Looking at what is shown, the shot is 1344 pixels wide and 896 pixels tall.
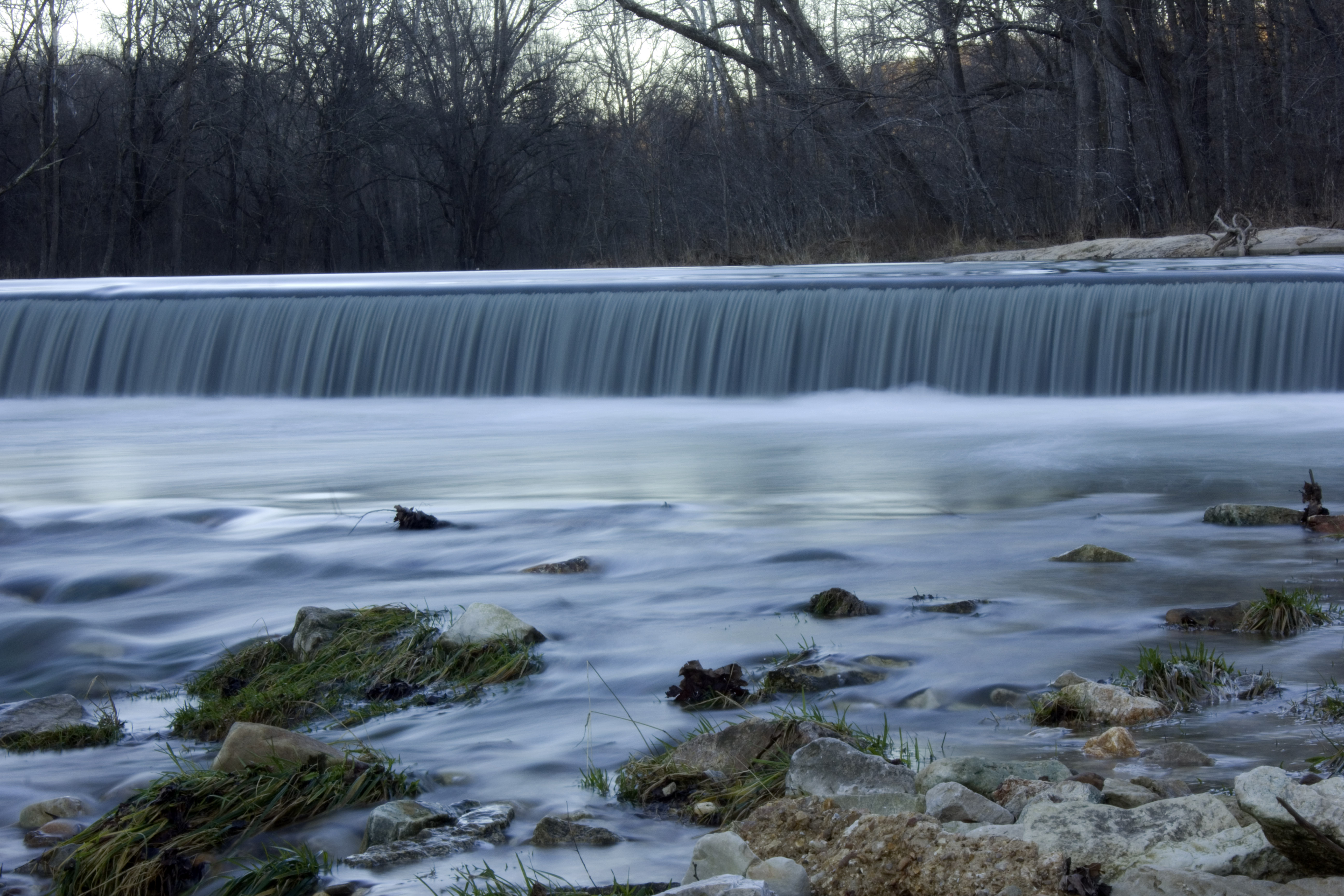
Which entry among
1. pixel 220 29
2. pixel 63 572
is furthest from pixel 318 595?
pixel 220 29

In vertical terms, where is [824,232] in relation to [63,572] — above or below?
above

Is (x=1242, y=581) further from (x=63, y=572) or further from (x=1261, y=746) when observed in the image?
(x=63, y=572)

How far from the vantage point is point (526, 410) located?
39.0ft

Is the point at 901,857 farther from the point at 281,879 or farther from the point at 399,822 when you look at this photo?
the point at 281,879

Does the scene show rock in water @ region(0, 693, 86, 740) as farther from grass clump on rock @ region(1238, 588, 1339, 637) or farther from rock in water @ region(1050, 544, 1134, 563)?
rock in water @ region(1050, 544, 1134, 563)

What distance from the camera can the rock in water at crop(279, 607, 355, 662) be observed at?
4199mm

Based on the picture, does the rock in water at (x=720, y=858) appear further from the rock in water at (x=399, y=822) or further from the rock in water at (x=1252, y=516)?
the rock in water at (x=1252, y=516)

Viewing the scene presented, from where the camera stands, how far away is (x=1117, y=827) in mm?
2273

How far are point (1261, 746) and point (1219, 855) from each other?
99cm

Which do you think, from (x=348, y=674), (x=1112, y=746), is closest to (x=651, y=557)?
(x=348, y=674)

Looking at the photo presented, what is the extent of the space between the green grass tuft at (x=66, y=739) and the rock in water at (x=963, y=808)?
2.24 metres

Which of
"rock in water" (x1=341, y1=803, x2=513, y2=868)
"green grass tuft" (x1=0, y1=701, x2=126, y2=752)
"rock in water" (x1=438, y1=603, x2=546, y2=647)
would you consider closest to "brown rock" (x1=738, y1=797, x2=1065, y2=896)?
"rock in water" (x1=341, y1=803, x2=513, y2=868)

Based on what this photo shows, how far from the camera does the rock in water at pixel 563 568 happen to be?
5574 mm

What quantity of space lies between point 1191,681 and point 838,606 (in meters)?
1.35
